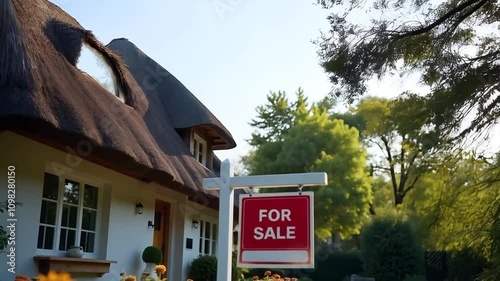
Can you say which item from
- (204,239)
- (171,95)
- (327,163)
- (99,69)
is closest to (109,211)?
(99,69)

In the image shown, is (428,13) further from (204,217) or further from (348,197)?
(348,197)

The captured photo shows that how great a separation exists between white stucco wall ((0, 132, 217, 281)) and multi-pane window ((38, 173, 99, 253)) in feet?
0.53

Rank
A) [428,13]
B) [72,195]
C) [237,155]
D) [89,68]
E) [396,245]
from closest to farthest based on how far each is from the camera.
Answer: [72,195] → [428,13] → [89,68] → [396,245] → [237,155]

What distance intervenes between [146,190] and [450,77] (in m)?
5.57

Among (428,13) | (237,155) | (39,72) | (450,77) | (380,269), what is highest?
(237,155)

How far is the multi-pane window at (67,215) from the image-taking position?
675cm

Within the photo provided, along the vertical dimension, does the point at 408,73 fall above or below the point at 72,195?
above

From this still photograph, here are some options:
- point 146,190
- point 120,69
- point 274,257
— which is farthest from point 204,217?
point 274,257

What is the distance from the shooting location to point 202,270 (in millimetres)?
10680

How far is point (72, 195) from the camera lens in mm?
7254

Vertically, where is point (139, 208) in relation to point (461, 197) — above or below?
below

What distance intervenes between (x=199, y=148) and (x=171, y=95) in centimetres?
153

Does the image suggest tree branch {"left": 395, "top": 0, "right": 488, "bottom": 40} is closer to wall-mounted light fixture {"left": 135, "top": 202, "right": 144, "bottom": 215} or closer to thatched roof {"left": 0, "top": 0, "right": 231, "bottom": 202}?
thatched roof {"left": 0, "top": 0, "right": 231, "bottom": 202}

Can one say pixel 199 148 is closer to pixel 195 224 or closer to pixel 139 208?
pixel 195 224
